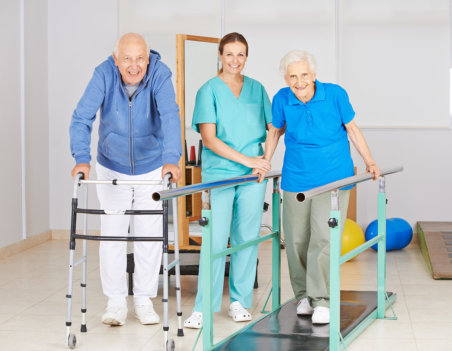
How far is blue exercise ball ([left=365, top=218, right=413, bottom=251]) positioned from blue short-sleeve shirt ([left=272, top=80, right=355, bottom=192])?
2.55m

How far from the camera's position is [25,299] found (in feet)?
15.1

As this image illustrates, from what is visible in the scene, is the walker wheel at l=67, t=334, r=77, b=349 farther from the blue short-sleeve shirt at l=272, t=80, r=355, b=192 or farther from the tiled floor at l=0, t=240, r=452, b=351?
the blue short-sleeve shirt at l=272, t=80, r=355, b=192

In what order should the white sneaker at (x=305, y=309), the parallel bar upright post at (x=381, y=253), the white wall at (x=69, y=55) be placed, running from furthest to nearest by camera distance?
the white wall at (x=69, y=55), the parallel bar upright post at (x=381, y=253), the white sneaker at (x=305, y=309)

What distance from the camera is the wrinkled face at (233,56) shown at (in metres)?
3.72

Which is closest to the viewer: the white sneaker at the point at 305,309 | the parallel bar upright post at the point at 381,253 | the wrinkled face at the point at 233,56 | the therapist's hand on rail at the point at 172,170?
the therapist's hand on rail at the point at 172,170

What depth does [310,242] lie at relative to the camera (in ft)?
12.3

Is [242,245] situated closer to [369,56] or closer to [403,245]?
[403,245]

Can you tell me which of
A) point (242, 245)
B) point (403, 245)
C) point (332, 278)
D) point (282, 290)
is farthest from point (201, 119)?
point (403, 245)

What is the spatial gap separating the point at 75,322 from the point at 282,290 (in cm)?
139

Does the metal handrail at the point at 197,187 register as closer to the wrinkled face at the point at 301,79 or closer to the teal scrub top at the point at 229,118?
the teal scrub top at the point at 229,118

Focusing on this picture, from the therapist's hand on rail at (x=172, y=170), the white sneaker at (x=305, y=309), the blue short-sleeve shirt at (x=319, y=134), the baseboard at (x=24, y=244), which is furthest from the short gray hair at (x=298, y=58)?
the baseboard at (x=24, y=244)

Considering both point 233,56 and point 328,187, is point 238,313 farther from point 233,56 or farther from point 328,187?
point 233,56

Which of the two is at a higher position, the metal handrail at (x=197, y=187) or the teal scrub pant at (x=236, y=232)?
the metal handrail at (x=197, y=187)

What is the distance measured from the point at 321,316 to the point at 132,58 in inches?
60.4
